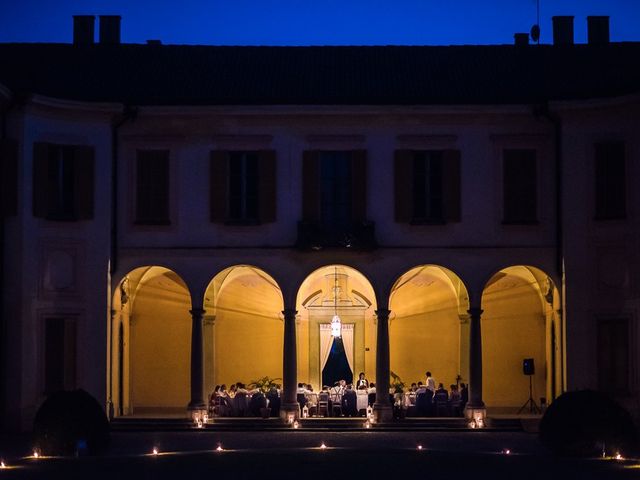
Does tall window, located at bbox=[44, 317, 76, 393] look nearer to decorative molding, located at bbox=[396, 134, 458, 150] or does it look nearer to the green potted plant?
the green potted plant

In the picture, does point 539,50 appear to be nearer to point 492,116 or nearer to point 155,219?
point 492,116

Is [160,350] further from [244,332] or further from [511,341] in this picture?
[511,341]

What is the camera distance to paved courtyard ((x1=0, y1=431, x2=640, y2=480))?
2573 cm

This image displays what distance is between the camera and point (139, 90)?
39688 mm

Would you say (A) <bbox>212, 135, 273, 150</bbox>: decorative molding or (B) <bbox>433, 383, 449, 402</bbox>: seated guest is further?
(B) <bbox>433, 383, 449, 402</bbox>: seated guest

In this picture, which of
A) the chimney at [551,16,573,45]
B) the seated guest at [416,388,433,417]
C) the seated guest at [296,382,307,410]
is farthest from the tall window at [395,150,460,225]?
the chimney at [551,16,573,45]

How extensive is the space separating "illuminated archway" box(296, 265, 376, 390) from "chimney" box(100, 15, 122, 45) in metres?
9.54

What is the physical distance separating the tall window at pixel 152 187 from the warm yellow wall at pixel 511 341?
9834 mm

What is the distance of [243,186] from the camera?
3888 centimetres

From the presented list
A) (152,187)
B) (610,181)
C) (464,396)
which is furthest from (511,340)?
(152,187)

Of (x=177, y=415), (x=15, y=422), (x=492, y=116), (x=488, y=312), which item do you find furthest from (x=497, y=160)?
(x=15, y=422)

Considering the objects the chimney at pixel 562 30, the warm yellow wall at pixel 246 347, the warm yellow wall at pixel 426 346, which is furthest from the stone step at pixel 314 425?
the chimney at pixel 562 30

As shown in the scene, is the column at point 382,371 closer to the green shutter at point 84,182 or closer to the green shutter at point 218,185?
the green shutter at point 218,185

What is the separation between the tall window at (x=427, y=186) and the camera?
38.6m
